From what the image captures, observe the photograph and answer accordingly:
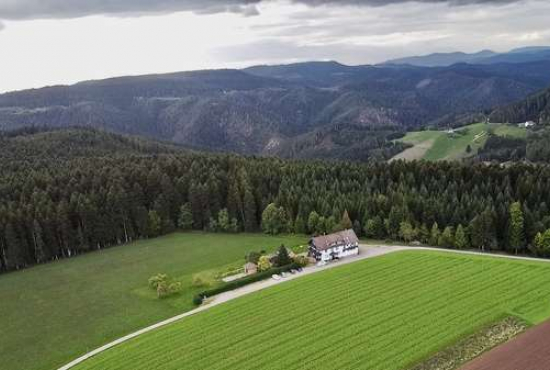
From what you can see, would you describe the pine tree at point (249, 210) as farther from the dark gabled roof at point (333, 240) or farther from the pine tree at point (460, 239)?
the pine tree at point (460, 239)

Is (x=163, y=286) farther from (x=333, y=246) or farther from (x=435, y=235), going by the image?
(x=435, y=235)

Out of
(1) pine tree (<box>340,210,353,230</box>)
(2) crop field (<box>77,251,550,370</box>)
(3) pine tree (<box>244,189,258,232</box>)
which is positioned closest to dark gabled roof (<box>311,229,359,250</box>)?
(1) pine tree (<box>340,210,353,230</box>)

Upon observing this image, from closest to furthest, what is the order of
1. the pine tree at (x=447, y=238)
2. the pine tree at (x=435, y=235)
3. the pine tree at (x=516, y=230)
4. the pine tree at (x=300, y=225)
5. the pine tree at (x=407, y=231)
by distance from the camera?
the pine tree at (x=516, y=230)
the pine tree at (x=447, y=238)
the pine tree at (x=435, y=235)
the pine tree at (x=407, y=231)
the pine tree at (x=300, y=225)

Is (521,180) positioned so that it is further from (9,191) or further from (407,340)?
(9,191)

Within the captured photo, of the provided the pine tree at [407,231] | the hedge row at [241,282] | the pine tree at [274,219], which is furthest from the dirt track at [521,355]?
the pine tree at [274,219]

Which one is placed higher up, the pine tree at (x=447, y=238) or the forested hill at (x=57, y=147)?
the forested hill at (x=57, y=147)

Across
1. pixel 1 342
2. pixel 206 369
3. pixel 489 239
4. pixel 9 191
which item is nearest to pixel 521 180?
pixel 489 239

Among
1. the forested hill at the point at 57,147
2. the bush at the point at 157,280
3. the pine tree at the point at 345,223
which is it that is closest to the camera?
the bush at the point at 157,280

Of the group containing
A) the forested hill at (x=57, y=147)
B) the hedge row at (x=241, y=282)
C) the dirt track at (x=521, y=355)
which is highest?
the forested hill at (x=57, y=147)
